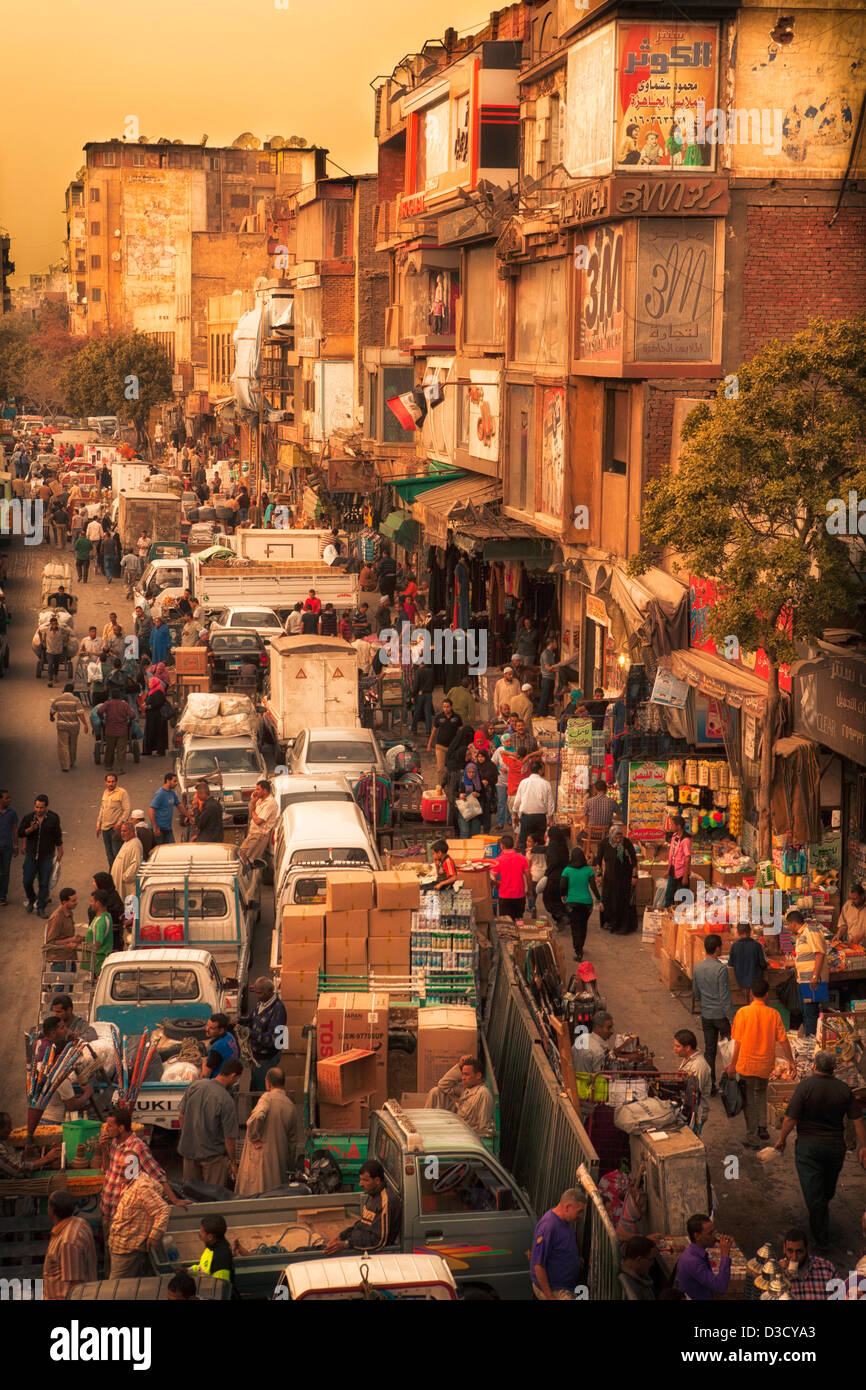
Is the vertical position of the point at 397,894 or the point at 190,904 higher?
the point at 397,894

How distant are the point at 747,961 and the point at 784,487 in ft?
14.5

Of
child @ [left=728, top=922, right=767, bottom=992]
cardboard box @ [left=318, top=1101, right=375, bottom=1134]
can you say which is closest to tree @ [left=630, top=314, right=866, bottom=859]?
child @ [left=728, top=922, right=767, bottom=992]

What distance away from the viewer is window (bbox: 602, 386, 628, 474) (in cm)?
2497

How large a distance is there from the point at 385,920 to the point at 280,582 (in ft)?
70.1

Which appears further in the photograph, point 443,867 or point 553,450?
point 553,450

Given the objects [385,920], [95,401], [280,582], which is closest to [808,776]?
[385,920]

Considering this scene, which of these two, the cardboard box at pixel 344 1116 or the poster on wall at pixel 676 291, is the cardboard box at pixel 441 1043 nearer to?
the cardboard box at pixel 344 1116

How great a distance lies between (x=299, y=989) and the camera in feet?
50.3

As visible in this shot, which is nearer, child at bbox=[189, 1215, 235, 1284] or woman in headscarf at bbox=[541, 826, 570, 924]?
child at bbox=[189, 1215, 235, 1284]

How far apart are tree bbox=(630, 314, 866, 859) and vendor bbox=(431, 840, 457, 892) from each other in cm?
377

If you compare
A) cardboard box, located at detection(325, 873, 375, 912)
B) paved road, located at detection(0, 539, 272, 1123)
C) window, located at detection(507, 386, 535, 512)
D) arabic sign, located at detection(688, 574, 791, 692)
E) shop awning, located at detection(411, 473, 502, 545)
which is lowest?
paved road, located at detection(0, 539, 272, 1123)

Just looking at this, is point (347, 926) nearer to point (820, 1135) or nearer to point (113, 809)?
point (820, 1135)

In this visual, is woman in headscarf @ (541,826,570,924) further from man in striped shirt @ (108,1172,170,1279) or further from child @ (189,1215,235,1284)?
child @ (189,1215,235,1284)

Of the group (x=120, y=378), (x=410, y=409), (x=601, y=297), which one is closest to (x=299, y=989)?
(x=601, y=297)
